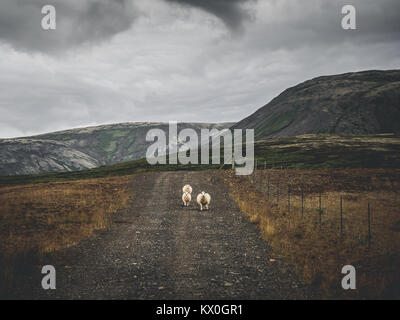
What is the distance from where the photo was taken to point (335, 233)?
46.3 feet

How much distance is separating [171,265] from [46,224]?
10.4 metres

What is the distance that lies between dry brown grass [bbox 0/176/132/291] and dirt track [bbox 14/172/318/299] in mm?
889

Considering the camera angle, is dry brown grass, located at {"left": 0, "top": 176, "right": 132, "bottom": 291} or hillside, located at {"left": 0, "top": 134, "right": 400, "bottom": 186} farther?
hillside, located at {"left": 0, "top": 134, "right": 400, "bottom": 186}

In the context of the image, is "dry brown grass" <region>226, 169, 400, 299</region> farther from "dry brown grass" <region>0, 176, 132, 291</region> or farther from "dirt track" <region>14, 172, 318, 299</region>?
"dry brown grass" <region>0, 176, 132, 291</region>

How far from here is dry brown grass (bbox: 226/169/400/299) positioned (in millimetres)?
8836

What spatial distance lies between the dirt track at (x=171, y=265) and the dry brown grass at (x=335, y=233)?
927 millimetres

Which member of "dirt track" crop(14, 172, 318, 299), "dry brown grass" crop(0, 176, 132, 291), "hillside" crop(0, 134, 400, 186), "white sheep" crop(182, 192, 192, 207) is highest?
"hillside" crop(0, 134, 400, 186)

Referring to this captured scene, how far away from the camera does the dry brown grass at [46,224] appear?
1095 centimetres

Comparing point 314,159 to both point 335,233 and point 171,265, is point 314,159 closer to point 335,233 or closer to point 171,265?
point 335,233

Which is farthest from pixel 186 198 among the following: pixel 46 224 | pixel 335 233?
pixel 335 233

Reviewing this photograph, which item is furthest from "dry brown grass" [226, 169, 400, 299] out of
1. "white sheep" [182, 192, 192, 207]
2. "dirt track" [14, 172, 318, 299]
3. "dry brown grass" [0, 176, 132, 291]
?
"dry brown grass" [0, 176, 132, 291]
